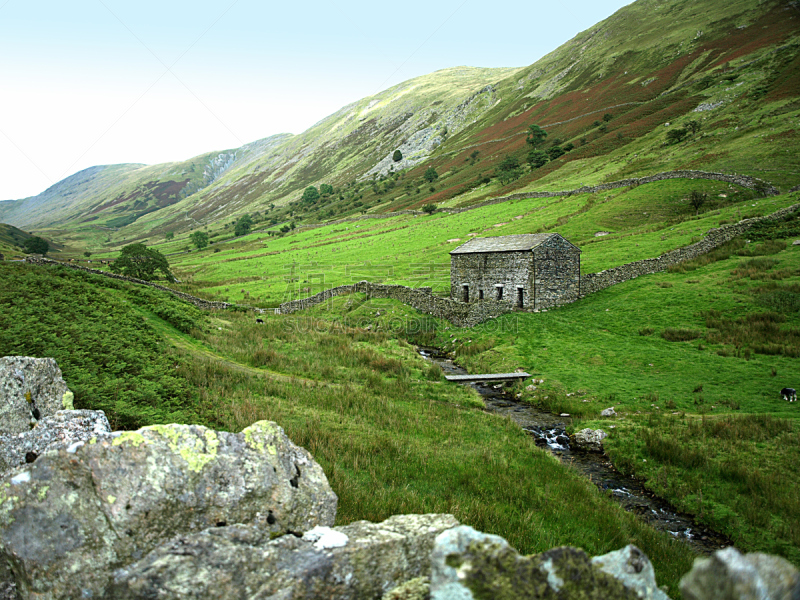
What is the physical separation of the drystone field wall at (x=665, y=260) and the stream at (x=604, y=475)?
14749 millimetres

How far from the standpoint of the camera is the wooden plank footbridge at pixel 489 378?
864 inches

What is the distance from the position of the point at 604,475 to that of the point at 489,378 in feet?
29.8

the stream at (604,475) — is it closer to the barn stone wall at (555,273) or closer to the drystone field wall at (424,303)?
the drystone field wall at (424,303)

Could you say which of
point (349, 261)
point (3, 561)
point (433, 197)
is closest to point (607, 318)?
point (3, 561)

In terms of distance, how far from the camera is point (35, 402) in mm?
6965

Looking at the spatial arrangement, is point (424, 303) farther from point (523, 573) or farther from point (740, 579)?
point (740, 579)

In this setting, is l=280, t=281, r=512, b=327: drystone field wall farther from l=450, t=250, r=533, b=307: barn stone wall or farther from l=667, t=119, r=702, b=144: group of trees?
l=667, t=119, r=702, b=144: group of trees

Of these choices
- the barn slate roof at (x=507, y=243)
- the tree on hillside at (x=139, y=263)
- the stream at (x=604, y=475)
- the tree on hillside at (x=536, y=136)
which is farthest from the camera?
the tree on hillside at (x=536, y=136)

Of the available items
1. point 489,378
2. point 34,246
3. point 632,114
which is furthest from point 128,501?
point 34,246

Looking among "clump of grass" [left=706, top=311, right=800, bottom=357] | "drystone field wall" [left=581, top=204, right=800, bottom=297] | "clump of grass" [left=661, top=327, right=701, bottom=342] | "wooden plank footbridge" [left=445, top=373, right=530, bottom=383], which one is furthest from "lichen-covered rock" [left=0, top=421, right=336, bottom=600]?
"drystone field wall" [left=581, top=204, right=800, bottom=297]

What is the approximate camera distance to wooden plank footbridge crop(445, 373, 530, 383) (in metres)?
22.0

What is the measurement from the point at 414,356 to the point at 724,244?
25651 millimetres

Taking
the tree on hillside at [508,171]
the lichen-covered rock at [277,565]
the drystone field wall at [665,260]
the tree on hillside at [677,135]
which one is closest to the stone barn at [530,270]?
the drystone field wall at [665,260]

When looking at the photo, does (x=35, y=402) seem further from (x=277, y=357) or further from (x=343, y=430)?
(x=277, y=357)
